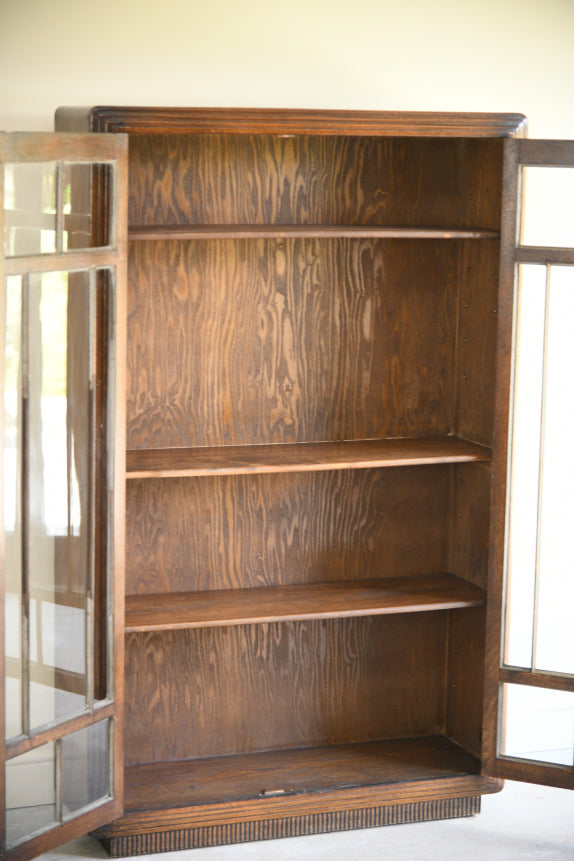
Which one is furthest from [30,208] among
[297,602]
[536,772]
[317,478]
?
[536,772]

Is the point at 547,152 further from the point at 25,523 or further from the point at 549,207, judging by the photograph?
the point at 25,523

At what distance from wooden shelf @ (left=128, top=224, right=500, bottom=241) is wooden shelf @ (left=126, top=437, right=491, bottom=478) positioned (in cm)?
61

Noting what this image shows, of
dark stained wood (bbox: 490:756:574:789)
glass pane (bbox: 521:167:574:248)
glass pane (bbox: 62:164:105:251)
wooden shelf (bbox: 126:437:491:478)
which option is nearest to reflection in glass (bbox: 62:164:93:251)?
glass pane (bbox: 62:164:105:251)

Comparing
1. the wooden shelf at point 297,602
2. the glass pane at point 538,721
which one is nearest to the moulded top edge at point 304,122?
the wooden shelf at point 297,602

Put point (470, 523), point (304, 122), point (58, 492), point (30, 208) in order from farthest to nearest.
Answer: point (470, 523) → point (304, 122) → point (58, 492) → point (30, 208)

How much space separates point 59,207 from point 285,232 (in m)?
0.63

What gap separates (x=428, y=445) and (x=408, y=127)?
0.93m

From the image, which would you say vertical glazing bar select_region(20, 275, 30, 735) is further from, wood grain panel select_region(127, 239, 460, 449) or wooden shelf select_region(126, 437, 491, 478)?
wood grain panel select_region(127, 239, 460, 449)

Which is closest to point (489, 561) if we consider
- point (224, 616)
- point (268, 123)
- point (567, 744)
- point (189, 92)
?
point (224, 616)

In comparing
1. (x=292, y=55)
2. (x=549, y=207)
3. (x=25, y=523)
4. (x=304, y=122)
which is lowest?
(x=25, y=523)

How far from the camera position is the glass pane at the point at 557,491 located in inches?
125

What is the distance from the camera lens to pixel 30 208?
8.36ft

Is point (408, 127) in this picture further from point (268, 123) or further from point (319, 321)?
point (319, 321)

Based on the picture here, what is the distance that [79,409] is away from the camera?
277 cm
